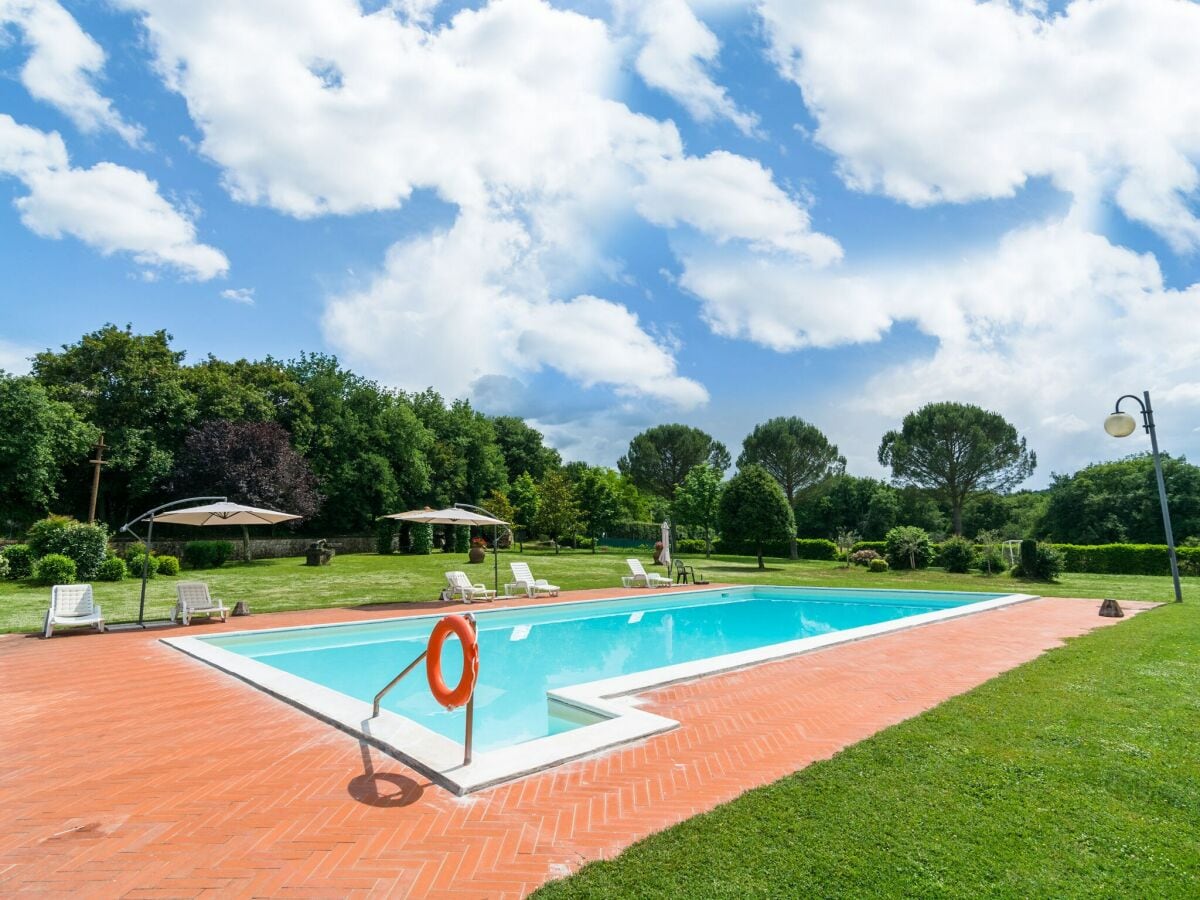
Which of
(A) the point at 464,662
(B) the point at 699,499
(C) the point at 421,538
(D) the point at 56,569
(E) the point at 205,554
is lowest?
(A) the point at 464,662

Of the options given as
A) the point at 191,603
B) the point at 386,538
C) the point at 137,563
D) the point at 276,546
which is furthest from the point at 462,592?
the point at 386,538

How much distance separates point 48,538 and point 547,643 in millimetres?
15341

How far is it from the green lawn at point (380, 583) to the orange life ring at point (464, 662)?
35.5 feet

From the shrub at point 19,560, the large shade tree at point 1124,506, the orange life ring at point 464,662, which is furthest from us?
the large shade tree at point 1124,506

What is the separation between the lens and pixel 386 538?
116 ft

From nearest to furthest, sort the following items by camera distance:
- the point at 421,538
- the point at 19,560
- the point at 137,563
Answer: the point at 19,560 < the point at 137,563 < the point at 421,538

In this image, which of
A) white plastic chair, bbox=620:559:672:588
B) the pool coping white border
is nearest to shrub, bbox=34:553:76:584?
the pool coping white border

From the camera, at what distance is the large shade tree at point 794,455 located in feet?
168

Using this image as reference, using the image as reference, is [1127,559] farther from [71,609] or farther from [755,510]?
[71,609]

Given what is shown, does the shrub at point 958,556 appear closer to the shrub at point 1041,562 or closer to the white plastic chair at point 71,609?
the shrub at point 1041,562

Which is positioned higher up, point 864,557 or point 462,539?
point 462,539

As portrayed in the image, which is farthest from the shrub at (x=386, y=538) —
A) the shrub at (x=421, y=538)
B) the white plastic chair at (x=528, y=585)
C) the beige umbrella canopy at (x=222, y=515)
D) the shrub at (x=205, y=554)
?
the beige umbrella canopy at (x=222, y=515)

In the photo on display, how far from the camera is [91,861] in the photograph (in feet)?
11.2

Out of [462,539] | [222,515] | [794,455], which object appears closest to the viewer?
[222,515]
